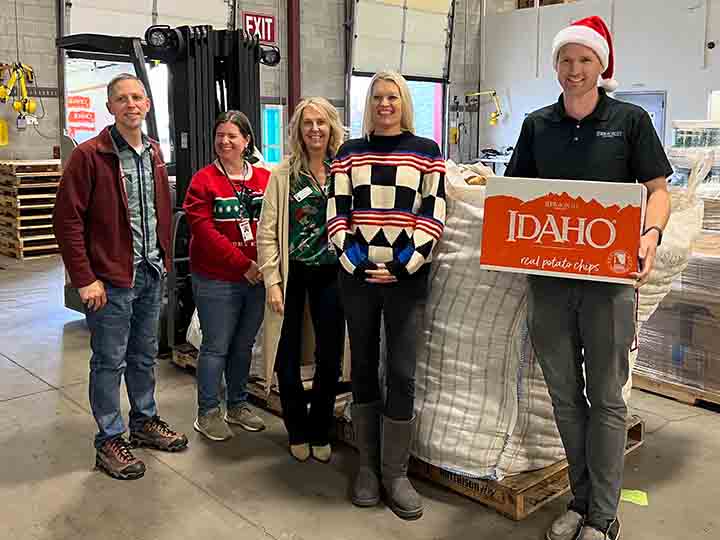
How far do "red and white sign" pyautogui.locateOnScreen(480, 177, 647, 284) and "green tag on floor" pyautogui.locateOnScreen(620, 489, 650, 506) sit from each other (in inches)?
49.6

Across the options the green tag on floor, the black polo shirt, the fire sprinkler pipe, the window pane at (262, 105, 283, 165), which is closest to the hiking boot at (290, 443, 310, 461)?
the green tag on floor

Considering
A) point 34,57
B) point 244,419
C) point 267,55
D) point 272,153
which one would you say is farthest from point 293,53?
point 244,419

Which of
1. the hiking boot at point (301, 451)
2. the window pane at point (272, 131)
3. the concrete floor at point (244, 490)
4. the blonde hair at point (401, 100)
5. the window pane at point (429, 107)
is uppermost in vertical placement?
the window pane at point (429, 107)

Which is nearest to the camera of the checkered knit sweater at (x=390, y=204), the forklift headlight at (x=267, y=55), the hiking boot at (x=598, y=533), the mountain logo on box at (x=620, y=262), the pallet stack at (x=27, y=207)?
the mountain logo on box at (x=620, y=262)

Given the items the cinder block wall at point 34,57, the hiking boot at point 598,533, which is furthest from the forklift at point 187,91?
the cinder block wall at point 34,57

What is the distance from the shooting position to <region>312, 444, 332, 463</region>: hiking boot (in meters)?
3.51

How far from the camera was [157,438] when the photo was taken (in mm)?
3641

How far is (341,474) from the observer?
339 centimetres

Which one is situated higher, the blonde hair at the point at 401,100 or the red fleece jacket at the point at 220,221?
the blonde hair at the point at 401,100

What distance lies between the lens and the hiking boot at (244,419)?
3900 millimetres

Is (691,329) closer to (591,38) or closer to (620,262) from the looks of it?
(620,262)

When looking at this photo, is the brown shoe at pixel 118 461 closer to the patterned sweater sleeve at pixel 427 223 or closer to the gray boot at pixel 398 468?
the gray boot at pixel 398 468

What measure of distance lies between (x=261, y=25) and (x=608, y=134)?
9.42 m

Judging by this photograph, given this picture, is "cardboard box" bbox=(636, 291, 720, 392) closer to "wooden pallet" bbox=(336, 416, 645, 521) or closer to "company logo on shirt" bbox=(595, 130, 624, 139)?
"wooden pallet" bbox=(336, 416, 645, 521)
